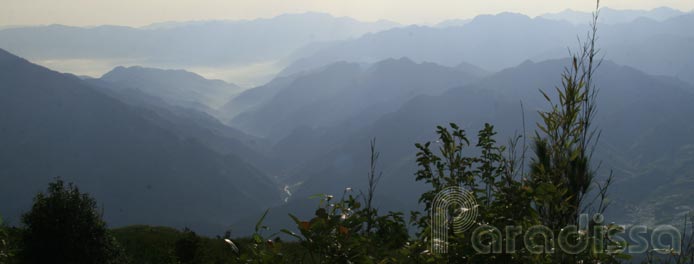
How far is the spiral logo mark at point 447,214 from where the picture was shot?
5.19 metres

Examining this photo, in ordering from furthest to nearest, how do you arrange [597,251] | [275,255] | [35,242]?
[35,242] < [597,251] < [275,255]

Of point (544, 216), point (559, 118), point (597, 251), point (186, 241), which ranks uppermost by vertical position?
point (186, 241)

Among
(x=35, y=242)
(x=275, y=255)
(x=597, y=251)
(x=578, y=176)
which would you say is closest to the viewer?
(x=275, y=255)

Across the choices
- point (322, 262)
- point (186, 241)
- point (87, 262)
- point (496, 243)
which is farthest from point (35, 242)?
point (496, 243)

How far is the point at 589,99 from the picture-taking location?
16.7 ft

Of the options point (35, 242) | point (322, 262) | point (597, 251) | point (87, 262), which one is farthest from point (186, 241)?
point (597, 251)

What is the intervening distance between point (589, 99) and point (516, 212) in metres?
1.40

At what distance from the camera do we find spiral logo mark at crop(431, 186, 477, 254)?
5194 millimetres

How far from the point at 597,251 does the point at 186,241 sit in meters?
18.8

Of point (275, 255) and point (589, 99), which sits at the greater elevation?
point (589, 99)

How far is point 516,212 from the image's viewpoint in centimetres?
523

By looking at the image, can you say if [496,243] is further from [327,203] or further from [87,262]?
[87,262]

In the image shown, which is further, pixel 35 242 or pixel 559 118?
pixel 35 242

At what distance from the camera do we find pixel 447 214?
587 cm
